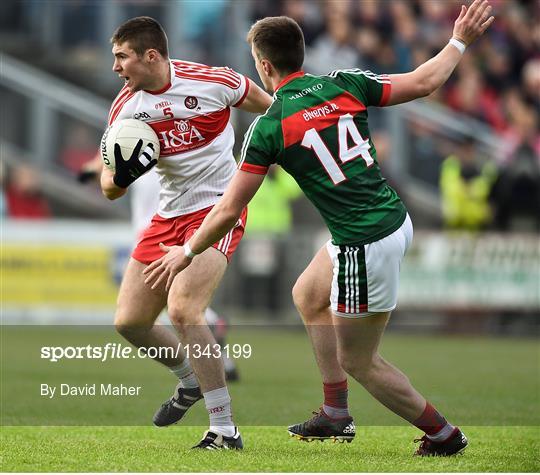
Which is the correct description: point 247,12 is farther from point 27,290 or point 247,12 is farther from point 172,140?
point 172,140

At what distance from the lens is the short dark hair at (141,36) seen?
22.6 feet

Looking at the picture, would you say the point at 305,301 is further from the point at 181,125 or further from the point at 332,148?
the point at 181,125

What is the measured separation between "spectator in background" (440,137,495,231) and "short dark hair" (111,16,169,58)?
10.2 meters

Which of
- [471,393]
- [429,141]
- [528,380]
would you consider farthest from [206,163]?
[429,141]

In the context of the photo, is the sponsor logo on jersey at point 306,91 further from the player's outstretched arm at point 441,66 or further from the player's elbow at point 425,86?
the player's elbow at point 425,86

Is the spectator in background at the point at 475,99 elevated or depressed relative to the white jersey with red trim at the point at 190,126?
elevated

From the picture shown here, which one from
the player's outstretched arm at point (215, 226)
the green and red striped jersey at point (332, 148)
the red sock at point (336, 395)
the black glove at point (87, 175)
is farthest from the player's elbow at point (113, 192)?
the black glove at point (87, 175)

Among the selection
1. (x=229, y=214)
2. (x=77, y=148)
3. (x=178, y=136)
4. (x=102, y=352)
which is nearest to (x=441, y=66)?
(x=229, y=214)

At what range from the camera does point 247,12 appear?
1784 cm

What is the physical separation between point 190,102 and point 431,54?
509 inches

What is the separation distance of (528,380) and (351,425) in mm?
4174

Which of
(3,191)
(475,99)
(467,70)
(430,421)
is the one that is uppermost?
(467,70)

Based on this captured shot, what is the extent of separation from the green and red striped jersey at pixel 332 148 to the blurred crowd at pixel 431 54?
921 centimetres

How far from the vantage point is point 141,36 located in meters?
6.89
